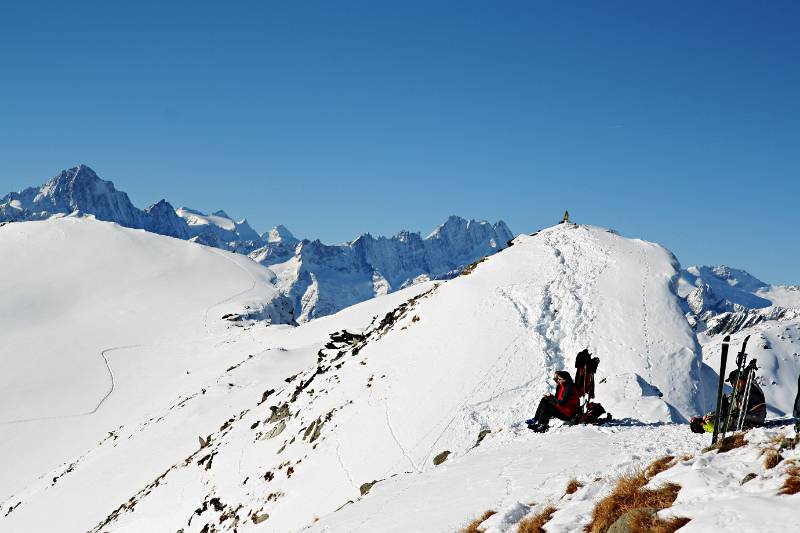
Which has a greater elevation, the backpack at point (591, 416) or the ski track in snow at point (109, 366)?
the ski track in snow at point (109, 366)

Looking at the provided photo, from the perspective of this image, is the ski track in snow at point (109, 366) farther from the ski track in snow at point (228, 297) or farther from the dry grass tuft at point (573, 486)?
the dry grass tuft at point (573, 486)

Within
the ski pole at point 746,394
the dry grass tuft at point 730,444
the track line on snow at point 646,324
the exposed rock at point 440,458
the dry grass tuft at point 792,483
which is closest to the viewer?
the dry grass tuft at point 792,483

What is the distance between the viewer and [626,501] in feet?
29.1

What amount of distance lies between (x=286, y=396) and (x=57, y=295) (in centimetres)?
7489

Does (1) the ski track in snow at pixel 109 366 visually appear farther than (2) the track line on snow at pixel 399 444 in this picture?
Yes

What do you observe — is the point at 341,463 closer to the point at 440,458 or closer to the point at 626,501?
the point at 440,458

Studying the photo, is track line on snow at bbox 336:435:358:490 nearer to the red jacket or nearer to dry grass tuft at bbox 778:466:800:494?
the red jacket

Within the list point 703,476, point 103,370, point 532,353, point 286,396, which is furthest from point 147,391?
point 703,476

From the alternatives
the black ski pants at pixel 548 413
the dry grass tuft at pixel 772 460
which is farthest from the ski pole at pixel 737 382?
the black ski pants at pixel 548 413

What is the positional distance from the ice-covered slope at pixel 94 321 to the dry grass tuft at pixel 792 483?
163 ft

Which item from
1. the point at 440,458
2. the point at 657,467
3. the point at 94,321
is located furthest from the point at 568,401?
the point at 94,321

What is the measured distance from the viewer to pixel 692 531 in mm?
6895

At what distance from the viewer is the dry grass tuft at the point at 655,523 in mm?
7312

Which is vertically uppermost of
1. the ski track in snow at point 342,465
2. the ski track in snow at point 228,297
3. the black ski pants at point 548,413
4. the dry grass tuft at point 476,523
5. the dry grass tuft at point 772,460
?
the ski track in snow at point 228,297
